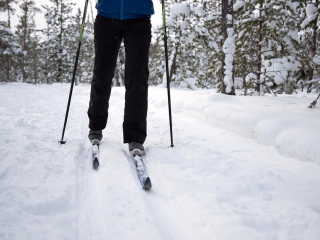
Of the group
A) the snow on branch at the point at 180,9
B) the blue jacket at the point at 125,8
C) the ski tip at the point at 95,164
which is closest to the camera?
the ski tip at the point at 95,164

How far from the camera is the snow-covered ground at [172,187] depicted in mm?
1082

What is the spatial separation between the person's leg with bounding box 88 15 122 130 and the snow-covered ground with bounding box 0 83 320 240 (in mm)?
364

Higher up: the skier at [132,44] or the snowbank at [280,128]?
the skier at [132,44]

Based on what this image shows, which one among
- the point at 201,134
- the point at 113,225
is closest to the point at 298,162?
the point at 201,134

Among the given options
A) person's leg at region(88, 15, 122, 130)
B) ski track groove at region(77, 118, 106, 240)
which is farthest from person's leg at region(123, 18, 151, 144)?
ski track groove at region(77, 118, 106, 240)

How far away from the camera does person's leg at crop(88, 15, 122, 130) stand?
2219 mm

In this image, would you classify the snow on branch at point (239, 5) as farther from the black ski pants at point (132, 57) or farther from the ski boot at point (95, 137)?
the ski boot at point (95, 137)

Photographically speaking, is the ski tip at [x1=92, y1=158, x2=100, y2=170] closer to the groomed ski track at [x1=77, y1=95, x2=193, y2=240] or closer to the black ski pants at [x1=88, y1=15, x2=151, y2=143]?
the groomed ski track at [x1=77, y1=95, x2=193, y2=240]

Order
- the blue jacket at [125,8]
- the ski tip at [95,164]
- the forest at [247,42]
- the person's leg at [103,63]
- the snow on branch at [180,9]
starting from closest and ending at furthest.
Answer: the ski tip at [95,164] < the blue jacket at [125,8] < the person's leg at [103,63] < the forest at [247,42] < the snow on branch at [180,9]

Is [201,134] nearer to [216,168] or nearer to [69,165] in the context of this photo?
[216,168]

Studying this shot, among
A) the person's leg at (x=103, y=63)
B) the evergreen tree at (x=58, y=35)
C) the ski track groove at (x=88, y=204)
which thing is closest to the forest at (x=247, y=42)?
the person's leg at (x=103, y=63)

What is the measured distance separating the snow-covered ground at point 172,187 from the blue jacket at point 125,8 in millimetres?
1395

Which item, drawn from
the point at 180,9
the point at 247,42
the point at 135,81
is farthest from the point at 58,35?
the point at 135,81

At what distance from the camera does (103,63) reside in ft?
7.62
